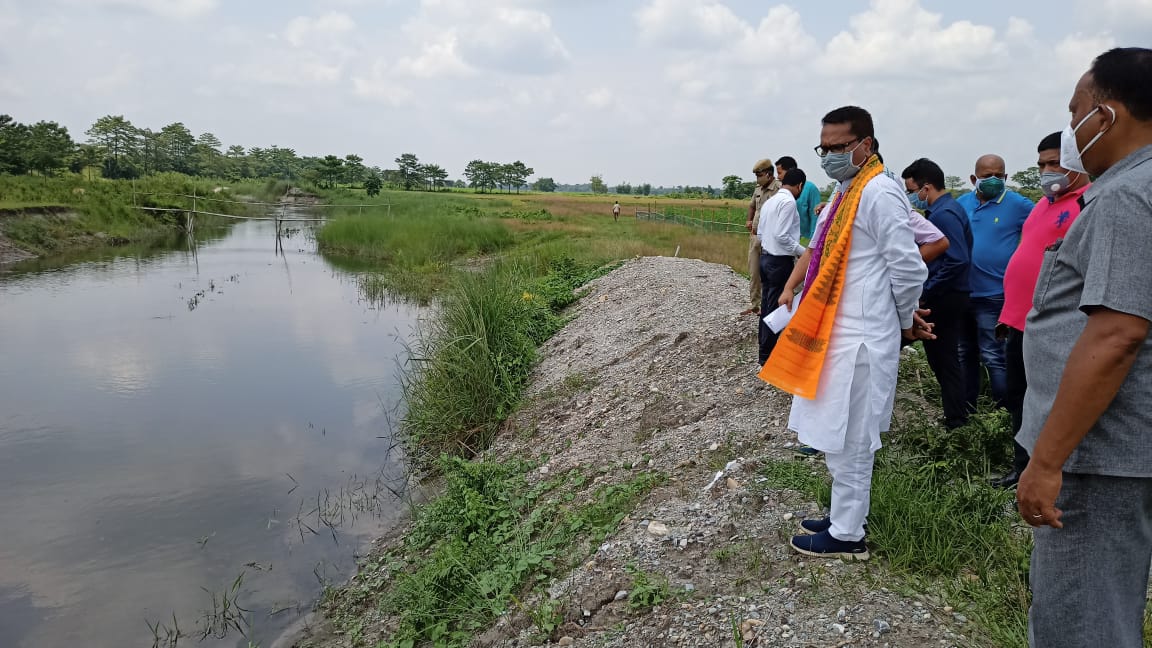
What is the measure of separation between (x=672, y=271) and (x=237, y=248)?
20.3 meters

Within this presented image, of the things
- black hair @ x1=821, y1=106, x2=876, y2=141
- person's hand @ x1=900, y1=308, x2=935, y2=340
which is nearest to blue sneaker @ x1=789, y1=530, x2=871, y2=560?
person's hand @ x1=900, y1=308, x2=935, y2=340

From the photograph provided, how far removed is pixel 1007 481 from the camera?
3.35 m

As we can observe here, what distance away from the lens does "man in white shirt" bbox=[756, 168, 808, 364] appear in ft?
16.2

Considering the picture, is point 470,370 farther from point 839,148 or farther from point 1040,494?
point 1040,494

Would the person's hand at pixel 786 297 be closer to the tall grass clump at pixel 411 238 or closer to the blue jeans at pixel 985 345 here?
the blue jeans at pixel 985 345

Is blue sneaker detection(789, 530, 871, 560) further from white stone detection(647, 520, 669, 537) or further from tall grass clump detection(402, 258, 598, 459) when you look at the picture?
tall grass clump detection(402, 258, 598, 459)

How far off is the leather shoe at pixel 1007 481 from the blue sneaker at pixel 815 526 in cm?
102

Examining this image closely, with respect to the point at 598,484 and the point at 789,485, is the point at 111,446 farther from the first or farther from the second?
the point at 789,485

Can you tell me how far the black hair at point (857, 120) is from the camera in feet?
8.97

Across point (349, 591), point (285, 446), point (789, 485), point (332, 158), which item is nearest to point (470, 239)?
point (285, 446)

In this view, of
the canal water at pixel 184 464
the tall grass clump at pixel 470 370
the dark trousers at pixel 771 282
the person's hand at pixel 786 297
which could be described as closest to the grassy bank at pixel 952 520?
the person's hand at pixel 786 297

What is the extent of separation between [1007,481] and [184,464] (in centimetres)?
709

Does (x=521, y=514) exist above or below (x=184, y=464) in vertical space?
above

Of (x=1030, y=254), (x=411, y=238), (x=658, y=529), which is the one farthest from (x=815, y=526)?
(x=411, y=238)
